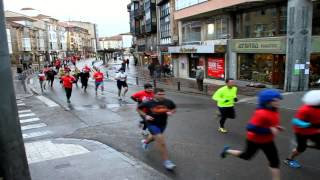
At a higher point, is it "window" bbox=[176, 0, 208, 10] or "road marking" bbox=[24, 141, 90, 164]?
"window" bbox=[176, 0, 208, 10]

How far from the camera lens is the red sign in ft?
88.5

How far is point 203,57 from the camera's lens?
30.0m

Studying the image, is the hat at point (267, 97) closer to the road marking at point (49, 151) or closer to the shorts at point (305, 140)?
the shorts at point (305, 140)

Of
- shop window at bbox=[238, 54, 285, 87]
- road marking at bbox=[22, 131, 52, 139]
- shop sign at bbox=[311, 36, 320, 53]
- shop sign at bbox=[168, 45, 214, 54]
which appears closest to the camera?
road marking at bbox=[22, 131, 52, 139]

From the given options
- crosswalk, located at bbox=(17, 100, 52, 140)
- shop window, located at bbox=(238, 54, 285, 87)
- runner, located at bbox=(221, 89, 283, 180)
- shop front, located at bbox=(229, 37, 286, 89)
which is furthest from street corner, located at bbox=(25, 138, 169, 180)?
shop window, located at bbox=(238, 54, 285, 87)

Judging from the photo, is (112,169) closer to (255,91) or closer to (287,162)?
(287,162)

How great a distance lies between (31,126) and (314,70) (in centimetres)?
1493

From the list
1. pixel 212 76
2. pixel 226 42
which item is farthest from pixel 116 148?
pixel 212 76

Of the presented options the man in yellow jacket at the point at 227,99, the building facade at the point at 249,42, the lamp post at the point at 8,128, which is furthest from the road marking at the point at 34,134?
the building facade at the point at 249,42

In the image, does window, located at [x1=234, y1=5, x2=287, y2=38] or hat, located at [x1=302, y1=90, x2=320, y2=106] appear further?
window, located at [x1=234, y1=5, x2=287, y2=38]

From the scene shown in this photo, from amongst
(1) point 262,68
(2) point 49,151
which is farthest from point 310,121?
(1) point 262,68

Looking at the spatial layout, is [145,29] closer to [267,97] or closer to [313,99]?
[313,99]

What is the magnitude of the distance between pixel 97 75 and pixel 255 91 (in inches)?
373

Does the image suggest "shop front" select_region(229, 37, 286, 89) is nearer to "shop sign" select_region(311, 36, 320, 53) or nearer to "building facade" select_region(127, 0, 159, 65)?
"shop sign" select_region(311, 36, 320, 53)
